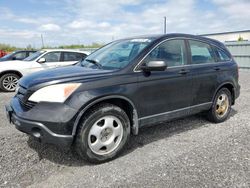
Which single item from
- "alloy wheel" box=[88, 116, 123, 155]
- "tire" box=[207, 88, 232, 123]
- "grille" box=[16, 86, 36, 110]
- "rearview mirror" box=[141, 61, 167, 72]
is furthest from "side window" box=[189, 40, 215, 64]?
"grille" box=[16, 86, 36, 110]

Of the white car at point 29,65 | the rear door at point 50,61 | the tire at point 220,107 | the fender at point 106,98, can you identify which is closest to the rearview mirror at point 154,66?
the fender at point 106,98

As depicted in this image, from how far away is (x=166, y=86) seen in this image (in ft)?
12.5

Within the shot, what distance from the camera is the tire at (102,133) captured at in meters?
3.07

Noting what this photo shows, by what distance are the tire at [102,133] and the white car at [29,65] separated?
5.56 m

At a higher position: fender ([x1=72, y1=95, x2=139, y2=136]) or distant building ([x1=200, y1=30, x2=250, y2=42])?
distant building ([x1=200, y1=30, x2=250, y2=42])

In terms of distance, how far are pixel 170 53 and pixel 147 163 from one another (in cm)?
183

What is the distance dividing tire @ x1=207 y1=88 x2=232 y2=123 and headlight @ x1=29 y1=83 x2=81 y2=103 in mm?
2945

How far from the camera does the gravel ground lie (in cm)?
285

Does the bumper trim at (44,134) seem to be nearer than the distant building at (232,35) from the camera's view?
Yes

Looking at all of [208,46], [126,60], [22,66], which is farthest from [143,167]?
[22,66]

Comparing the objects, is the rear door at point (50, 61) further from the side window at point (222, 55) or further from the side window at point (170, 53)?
the side window at point (222, 55)

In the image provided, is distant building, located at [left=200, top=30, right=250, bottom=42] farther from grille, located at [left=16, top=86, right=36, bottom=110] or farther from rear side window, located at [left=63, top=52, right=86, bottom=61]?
grille, located at [left=16, top=86, right=36, bottom=110]

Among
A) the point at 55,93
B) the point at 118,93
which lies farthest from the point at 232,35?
the point at 55,93

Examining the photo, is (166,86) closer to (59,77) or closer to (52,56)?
(59,77)
